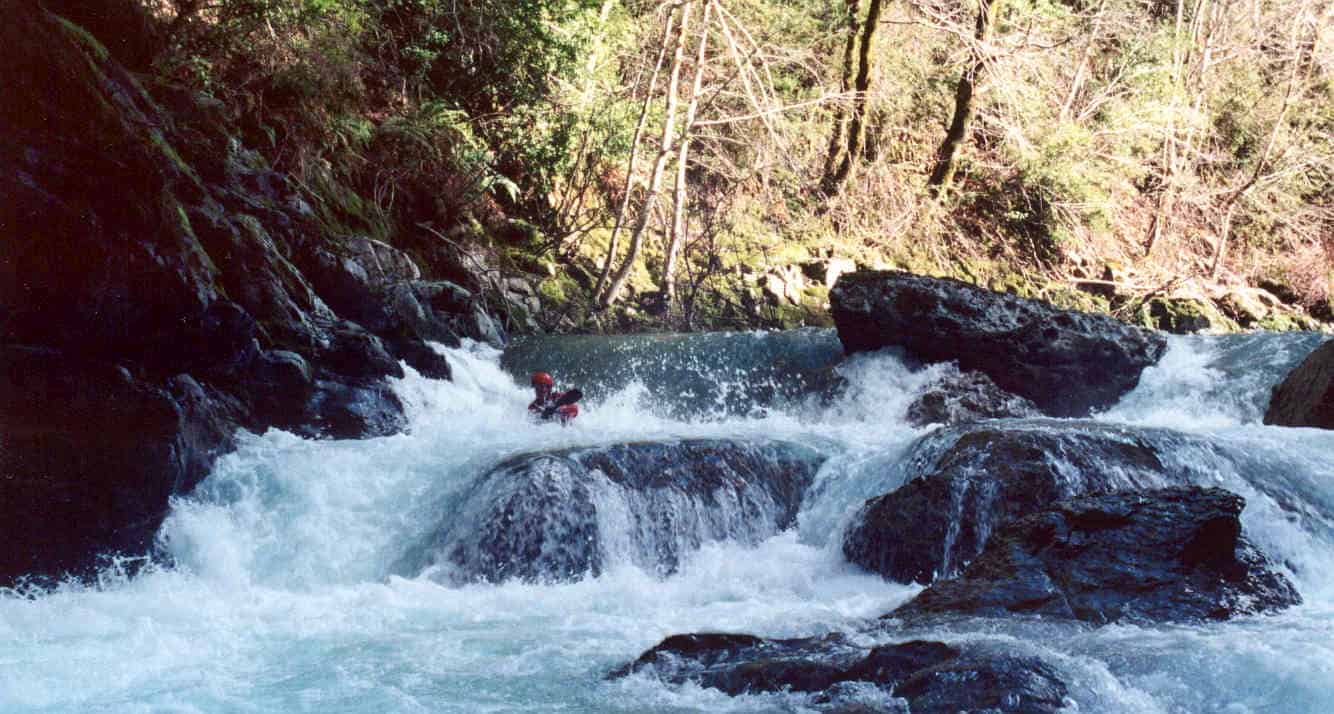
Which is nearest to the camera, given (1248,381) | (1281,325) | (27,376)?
(27,376)

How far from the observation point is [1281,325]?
2020 centimetres

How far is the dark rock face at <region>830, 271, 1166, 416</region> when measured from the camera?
449 inches

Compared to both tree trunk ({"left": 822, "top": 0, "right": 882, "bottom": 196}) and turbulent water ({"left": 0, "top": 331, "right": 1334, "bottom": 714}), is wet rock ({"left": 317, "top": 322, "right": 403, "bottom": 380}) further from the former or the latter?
tree trunk ({"left": 822, "top": 0, "right": 882, "bottom": 196})

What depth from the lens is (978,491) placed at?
6938 millimetres

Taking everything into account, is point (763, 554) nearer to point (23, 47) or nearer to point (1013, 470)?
point (1013, 470)

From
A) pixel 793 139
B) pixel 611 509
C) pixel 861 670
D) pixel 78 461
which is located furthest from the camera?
pixel 793 139

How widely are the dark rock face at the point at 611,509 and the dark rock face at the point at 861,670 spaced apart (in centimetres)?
218

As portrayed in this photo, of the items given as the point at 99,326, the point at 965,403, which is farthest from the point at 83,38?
A: the point at 965,403

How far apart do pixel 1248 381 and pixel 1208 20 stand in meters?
14.4

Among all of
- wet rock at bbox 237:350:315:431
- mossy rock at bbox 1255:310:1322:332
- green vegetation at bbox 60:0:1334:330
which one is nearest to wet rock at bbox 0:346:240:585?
wet rock at bbox 237:350:315:431

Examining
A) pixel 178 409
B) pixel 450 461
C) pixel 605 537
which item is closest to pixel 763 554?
pixel 605 537

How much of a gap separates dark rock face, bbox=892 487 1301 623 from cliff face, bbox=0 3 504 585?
5.01 meters

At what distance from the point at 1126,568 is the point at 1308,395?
5184 mm

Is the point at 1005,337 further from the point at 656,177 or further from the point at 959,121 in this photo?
the point at 959,121
